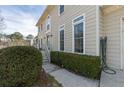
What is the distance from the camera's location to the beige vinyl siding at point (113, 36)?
5914 millimetres

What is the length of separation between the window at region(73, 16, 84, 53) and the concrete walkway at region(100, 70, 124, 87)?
214 cm

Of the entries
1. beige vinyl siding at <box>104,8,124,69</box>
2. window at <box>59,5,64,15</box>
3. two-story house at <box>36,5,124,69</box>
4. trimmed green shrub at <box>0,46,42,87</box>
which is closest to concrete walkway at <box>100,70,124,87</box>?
beige vinyl siding at <box>104,8,124,69</box>

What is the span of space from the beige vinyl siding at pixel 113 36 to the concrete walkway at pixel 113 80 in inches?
27.3

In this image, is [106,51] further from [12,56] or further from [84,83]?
[12,56]

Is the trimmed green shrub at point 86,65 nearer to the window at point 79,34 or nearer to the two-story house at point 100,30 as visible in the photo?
the two-story house at point 100,30

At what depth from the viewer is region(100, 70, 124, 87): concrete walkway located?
173 inches

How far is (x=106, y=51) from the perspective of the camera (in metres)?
6.54

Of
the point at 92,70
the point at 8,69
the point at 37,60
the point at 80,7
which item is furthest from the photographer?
the point at 80,7

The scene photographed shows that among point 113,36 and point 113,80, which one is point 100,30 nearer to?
point 113,36

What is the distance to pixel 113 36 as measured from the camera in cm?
614

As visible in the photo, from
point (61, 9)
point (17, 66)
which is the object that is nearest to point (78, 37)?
point (61, 9)

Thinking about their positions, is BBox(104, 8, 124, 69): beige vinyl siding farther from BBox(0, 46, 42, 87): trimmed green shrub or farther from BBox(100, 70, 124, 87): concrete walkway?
BBox(0, 46, 42, 87): trimmed green shrub
